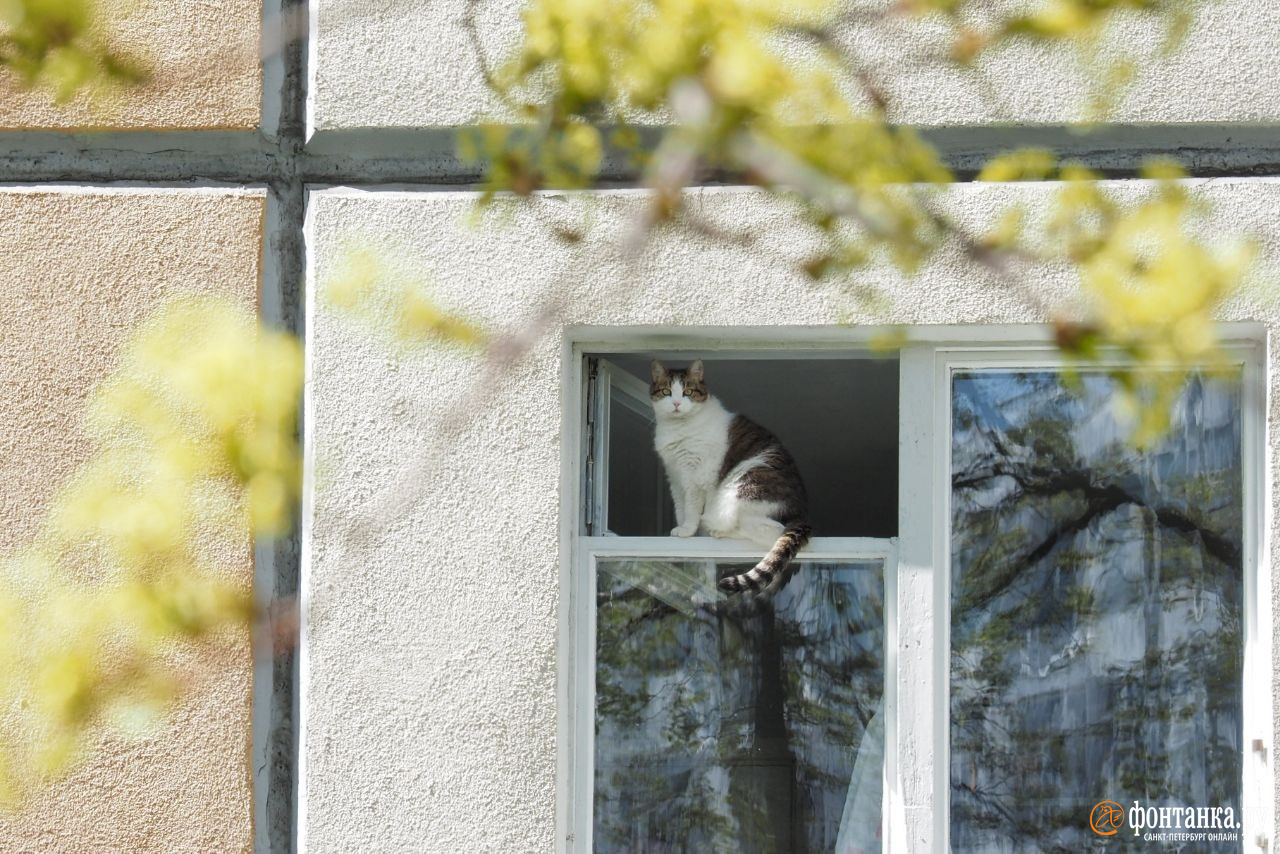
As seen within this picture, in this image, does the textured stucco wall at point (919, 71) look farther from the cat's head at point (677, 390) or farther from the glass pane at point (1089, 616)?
the cat's head at point (677, 390)

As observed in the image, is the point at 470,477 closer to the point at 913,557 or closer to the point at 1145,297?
the point at 913,557

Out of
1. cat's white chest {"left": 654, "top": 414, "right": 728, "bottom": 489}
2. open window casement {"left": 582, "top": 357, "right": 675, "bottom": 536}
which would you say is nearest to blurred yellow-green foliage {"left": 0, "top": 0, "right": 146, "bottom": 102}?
open window casement {"left": 582, "top": 357, "right": 675, "bottom": 536}

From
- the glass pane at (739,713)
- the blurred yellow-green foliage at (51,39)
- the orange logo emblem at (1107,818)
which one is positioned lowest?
the orange logo emblem at (1107,818)

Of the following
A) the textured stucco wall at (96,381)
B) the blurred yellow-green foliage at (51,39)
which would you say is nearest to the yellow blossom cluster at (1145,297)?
the blurred yellow-green foliage at (51,39)

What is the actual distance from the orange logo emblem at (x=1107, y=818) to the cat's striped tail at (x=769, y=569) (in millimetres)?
985

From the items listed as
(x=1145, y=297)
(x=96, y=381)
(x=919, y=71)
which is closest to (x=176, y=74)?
(x=96, y=381)

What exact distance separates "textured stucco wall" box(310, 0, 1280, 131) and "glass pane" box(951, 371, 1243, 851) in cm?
70

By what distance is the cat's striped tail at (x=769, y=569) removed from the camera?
3654mm

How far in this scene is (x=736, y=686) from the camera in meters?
3.72

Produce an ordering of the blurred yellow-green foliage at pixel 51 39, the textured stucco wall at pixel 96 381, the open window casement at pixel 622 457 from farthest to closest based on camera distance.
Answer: the open window casement at pixel 622 457, the textured stucco wall at pixel 96 381, the blurred yellow-green foliage at pixel 51 39

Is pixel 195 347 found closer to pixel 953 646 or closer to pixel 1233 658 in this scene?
pixel 953 646

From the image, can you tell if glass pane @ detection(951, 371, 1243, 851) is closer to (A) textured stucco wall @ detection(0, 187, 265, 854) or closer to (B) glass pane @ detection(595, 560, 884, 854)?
(B) glass pane @ detection(595, 560, 884, 854)

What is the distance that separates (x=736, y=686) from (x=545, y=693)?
543 mm

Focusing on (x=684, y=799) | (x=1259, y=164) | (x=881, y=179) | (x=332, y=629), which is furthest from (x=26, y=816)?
(x=1259, y=164)
